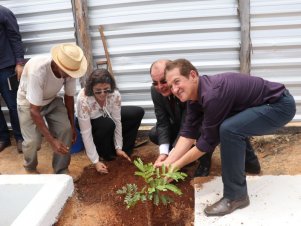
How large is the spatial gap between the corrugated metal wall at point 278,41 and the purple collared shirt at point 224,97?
65.9 inches

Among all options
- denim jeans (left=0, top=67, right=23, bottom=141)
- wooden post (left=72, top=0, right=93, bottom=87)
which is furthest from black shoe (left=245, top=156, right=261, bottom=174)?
denim jeans (left=0, top=67, right=23, bottom=141)

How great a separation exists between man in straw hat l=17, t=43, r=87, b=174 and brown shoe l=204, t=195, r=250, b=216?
162 cm

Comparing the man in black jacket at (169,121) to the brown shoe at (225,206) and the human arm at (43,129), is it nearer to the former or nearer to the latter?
the brown shoe at (225,206)

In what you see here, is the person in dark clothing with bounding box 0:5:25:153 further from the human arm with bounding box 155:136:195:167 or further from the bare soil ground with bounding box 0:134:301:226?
the human arm with bounding box 155:136:195:167

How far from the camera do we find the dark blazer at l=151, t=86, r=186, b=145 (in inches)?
152

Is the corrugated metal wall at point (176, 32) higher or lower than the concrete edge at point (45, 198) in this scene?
higher

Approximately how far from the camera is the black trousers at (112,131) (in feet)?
13.8

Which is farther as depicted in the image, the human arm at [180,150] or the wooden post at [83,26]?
the wooden post at [83,26]

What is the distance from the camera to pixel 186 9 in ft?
15.0

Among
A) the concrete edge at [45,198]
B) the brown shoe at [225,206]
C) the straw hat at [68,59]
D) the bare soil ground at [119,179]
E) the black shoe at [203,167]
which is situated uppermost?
the straw hat at [68,59]

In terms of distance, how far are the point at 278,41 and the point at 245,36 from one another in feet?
1.30

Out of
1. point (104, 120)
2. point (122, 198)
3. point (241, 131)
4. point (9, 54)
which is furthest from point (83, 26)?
point (241, 131)

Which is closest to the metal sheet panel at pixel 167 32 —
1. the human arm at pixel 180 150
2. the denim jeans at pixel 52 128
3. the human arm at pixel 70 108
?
the human arm at pixel 70 108

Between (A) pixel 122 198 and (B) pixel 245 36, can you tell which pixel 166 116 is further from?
(B) pixel 245 36
